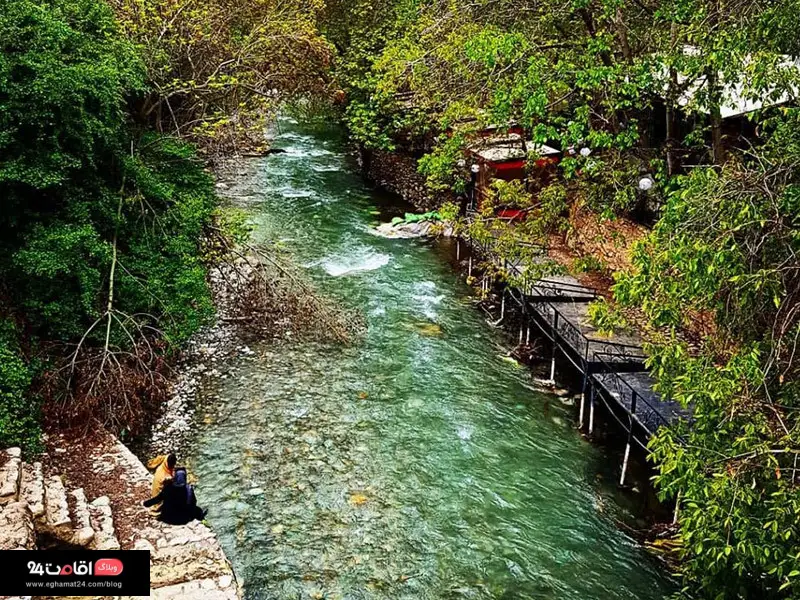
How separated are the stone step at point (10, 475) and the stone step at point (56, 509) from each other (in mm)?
383

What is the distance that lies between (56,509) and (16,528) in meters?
0.90

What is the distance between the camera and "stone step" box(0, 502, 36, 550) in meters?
7.96

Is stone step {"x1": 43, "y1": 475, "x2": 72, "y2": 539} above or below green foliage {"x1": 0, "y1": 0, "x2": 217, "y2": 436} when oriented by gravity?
below

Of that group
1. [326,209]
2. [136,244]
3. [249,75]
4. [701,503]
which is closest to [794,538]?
[701,503]

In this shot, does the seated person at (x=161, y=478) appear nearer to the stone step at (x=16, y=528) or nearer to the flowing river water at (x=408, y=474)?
the flowing river water at (x=408, y=474)

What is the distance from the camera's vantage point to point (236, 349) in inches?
638

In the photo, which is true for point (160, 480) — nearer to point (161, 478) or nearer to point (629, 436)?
point (161, 478)

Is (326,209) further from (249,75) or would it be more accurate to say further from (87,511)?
(87,511)

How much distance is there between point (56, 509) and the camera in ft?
29.8

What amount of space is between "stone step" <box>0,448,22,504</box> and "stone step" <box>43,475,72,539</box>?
0.38 metres

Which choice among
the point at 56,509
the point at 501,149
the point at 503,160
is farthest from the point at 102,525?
the point at 501,149

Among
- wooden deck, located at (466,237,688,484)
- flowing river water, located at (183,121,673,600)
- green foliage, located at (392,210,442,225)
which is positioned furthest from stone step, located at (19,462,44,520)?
green foliage, located at (392,210,442,225)

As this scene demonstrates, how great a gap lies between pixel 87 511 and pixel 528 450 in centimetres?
743

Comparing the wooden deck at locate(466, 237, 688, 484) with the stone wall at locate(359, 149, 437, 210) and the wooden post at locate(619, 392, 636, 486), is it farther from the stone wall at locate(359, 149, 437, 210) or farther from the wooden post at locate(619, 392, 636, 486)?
the stone wall at locate(359, 149, 437, 210)
